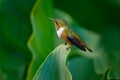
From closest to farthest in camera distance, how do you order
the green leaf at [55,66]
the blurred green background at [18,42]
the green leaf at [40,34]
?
the green leaf at [55,66], the green leaf at [40,34], the blurred green background at [18,42]

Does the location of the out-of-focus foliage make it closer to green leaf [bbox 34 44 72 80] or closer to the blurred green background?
the blurred green background

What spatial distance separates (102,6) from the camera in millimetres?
1810

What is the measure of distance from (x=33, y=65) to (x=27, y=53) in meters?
0.40

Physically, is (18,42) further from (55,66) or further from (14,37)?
(55,66)

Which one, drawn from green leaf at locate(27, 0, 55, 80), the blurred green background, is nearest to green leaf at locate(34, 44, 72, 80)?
green leaf at locate(27, 0, 55, 80)

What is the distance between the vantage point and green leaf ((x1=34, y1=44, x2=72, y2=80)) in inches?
36.6

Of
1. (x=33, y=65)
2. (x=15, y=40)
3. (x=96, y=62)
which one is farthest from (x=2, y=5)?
(x=33, y=65)

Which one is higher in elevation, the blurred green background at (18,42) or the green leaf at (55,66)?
the green leaf at (55,66)

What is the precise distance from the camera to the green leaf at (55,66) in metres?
0.93

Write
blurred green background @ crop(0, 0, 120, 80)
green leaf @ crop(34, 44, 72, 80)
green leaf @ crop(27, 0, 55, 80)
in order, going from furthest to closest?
blurred green background @ crop(0, 0, 120, 80)
green leaf @ crop(27, 0, 55, 80)
green leaf @ crop(34, 44, 72, 80)

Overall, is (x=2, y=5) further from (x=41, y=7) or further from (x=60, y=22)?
(x=60, y=22)

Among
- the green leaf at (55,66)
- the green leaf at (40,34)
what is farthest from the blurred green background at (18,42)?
the green leaf at (55,66)

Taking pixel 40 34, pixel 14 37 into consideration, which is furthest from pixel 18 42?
pixel 40 34

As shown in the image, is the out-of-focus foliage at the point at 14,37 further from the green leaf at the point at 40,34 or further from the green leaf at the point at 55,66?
the green leaf at the point at 55,66
